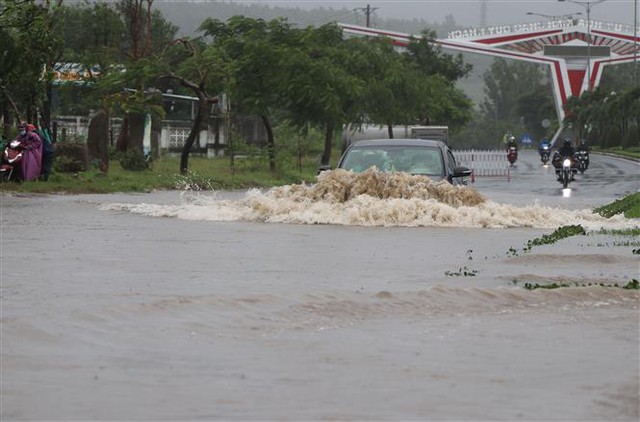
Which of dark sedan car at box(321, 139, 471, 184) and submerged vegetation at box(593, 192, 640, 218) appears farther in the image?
dark sedan car at box(321, 139, 471, 184)

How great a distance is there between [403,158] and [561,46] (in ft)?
455

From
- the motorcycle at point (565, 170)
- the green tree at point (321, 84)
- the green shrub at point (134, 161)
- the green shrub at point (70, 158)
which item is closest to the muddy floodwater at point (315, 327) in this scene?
the green shrub at point (70, 158)

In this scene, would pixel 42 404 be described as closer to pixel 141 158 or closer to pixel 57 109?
pixel 141 158

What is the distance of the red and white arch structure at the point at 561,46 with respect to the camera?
154m

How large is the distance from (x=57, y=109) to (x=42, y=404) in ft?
217

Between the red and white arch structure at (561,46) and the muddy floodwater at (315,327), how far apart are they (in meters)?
128

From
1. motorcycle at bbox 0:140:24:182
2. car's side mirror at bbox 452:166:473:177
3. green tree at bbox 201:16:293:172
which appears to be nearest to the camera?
car's side mirror at bbox 452:166:473:177

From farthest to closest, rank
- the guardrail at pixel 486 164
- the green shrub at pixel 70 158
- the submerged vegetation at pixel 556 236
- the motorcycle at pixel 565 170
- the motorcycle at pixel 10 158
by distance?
the guardrail at pixel 486 164
the motorcycle at pixel 565 170
the green shrub at pixel 70 158
the motorcycle at pixel 10 158
the submerged vegetation at pixel 556 236

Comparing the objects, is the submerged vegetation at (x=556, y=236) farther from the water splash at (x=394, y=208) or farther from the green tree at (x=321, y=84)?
the green tree at (x=321, y=84)

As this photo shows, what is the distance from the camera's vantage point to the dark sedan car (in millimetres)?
24938

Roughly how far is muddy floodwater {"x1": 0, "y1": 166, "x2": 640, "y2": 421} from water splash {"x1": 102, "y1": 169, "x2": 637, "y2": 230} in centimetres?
279

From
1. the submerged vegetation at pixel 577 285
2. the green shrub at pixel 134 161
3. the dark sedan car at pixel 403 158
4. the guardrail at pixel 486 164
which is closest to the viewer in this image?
the submerged vegetation at pixel 577 285

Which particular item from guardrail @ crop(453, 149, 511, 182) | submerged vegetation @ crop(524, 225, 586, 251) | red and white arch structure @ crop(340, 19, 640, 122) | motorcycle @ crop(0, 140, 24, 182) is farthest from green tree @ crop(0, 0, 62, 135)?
red and white arch structure @ crop(340, 19, 640, 122)

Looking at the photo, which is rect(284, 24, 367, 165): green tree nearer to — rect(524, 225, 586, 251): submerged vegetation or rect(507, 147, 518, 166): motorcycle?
rect(507, 147, 518, 166): motorcycle
